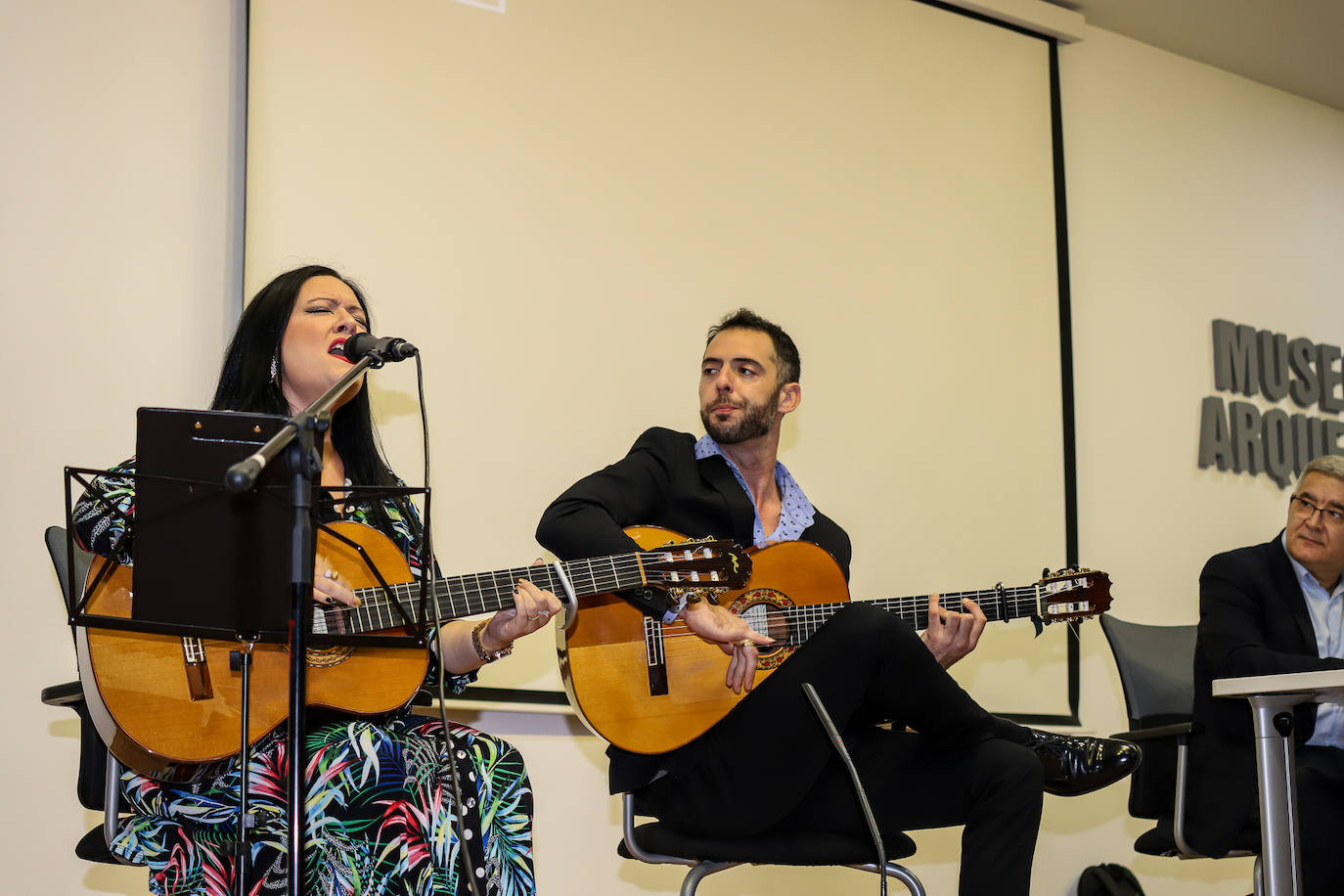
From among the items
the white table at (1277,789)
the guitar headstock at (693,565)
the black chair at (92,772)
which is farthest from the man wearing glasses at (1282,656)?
the black chair at (92,772)

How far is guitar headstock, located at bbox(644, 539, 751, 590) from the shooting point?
8.63 ft

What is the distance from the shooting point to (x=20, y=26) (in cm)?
324

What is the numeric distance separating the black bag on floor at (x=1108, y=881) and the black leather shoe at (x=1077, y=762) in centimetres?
191

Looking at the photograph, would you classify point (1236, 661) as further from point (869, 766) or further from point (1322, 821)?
point (869, 766)

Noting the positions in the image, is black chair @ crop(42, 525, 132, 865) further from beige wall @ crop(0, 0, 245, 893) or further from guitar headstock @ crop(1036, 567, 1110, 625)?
guitar headstock @ crop(1036, 567, 1110, 625)

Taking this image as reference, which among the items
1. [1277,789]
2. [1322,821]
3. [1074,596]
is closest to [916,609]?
[1074,596]

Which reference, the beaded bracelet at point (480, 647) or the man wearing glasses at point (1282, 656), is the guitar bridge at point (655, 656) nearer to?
the beaded bracelet at point (480, 647)

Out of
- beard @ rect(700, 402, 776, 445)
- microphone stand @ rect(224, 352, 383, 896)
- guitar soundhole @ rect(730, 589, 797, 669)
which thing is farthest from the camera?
beard @ rect(700, 402, 776, 445)

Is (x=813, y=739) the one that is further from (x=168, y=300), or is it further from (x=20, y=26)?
(x=20, y=26)

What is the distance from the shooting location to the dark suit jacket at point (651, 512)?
2633 mm

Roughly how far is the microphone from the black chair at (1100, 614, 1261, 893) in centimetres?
216

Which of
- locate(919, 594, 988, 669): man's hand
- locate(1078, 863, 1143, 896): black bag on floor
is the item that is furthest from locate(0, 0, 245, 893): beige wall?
locate(1078, 863, 1143, 896): black bag on floor

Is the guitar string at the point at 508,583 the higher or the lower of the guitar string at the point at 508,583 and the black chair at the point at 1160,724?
the higher

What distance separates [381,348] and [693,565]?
87 cm
